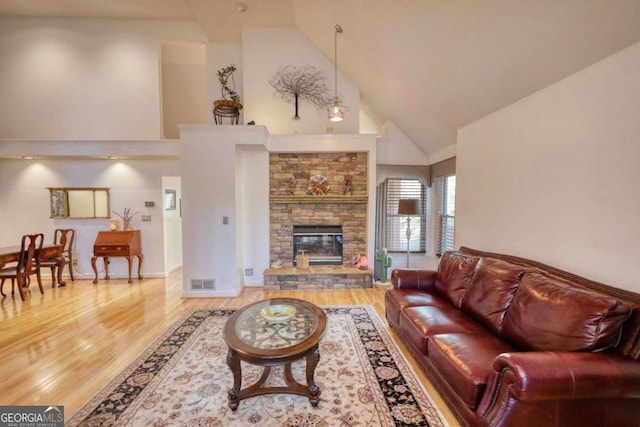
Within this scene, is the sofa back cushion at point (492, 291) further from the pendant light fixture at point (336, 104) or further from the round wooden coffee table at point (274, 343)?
the pendant light fixture at point (336, 104)

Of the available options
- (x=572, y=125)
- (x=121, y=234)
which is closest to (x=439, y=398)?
(x=572, y=125)

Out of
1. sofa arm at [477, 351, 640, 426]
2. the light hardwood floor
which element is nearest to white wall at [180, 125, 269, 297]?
the light hardwood floor

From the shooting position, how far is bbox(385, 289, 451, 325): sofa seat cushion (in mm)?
2574

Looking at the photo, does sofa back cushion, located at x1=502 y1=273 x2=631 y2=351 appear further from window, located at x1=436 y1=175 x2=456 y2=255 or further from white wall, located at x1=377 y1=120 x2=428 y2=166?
white wall, located at x1=377 y1=120 x2=428 y2=166

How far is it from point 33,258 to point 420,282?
5741 mm

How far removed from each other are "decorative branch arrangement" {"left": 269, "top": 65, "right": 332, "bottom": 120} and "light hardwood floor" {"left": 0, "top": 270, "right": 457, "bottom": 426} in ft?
11.0

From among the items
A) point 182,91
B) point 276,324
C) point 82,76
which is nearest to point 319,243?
point 276,324

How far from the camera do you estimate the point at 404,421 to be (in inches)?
66.4

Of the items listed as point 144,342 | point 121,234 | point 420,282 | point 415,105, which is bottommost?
point 144,342

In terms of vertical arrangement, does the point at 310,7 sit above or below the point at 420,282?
above

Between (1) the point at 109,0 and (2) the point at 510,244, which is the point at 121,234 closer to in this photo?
(1) the point at 109,0

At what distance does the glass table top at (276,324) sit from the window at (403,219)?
3.09m

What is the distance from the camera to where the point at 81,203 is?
4906mm
